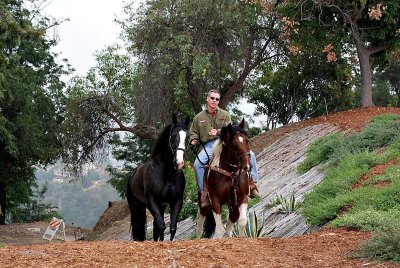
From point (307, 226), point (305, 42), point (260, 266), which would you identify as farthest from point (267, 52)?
point (260, 266)

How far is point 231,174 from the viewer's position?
12.5 m

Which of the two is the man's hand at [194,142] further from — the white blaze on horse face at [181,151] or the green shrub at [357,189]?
the green shrub at [357,189]

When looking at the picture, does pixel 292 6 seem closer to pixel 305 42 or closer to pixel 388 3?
pixel 305 42

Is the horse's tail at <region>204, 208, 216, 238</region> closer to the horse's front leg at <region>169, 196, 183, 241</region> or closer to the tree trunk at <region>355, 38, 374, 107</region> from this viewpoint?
the horse's front leg at <region>169, 196, 183, 241</region>

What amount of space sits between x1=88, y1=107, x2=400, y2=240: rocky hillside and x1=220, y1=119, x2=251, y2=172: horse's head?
2127 millimetres

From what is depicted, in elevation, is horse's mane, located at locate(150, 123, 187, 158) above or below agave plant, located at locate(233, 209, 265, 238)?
above

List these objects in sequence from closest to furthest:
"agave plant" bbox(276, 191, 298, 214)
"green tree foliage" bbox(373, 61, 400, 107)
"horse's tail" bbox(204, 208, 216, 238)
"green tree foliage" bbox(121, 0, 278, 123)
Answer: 1. "horse's tail" bbox(204, 208, 216, 238)
2. "agave plant" bbox(276, 191, 298, 214)
3. "green tree foliage" bbox(121, 0, 278, 123)
4. "green tree foliage" bbox(373, 61, 400, 107)

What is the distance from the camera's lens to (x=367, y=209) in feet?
40.1

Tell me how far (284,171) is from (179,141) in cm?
1038

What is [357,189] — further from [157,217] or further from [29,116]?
[29,116]

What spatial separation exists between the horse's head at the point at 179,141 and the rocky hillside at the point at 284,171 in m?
2.87

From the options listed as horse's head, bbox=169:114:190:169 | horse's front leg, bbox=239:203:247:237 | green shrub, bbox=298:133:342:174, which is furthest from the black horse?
green shrub, bbox=298:133:342:174

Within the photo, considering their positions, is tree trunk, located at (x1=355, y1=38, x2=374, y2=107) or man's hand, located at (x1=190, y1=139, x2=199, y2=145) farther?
tree trunk, located at (x1=355, y1=38, x2=374, y2=107)

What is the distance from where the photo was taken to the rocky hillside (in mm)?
15844
